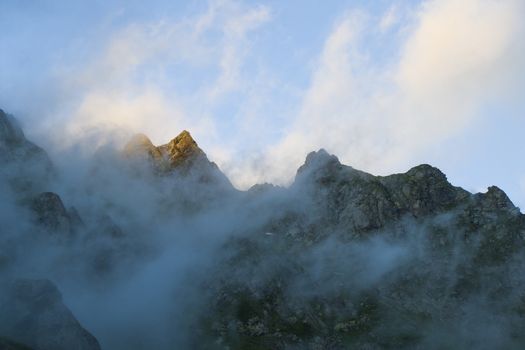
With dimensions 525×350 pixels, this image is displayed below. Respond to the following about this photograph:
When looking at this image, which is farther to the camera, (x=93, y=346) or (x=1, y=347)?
(x=93, y=346)

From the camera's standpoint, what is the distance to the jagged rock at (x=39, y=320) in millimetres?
178750

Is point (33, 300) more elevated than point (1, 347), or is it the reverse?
point (33, 300)

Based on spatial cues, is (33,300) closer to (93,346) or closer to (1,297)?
(1,297)

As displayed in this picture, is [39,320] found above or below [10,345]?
above

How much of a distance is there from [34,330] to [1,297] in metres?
14.2

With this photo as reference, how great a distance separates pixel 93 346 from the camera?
183 metres

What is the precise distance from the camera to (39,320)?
183750 mm

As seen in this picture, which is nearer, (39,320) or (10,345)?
(10,345)

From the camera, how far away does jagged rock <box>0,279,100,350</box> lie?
586ft

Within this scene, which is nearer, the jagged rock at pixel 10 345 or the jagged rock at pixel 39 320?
the jagged rock at pixel 10 345

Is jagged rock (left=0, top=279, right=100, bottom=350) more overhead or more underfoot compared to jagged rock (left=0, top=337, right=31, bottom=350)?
more overhead

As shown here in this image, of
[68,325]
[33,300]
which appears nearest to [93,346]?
[68,325]

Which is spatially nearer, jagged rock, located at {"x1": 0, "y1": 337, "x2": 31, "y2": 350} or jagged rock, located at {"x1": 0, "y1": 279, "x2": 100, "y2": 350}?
jagged rock, located at {"x1": 0, "y1": 337, "x2": 31, "y2": 350}

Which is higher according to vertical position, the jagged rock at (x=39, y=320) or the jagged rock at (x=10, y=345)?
the jagged rock at (x=39, y=320)
